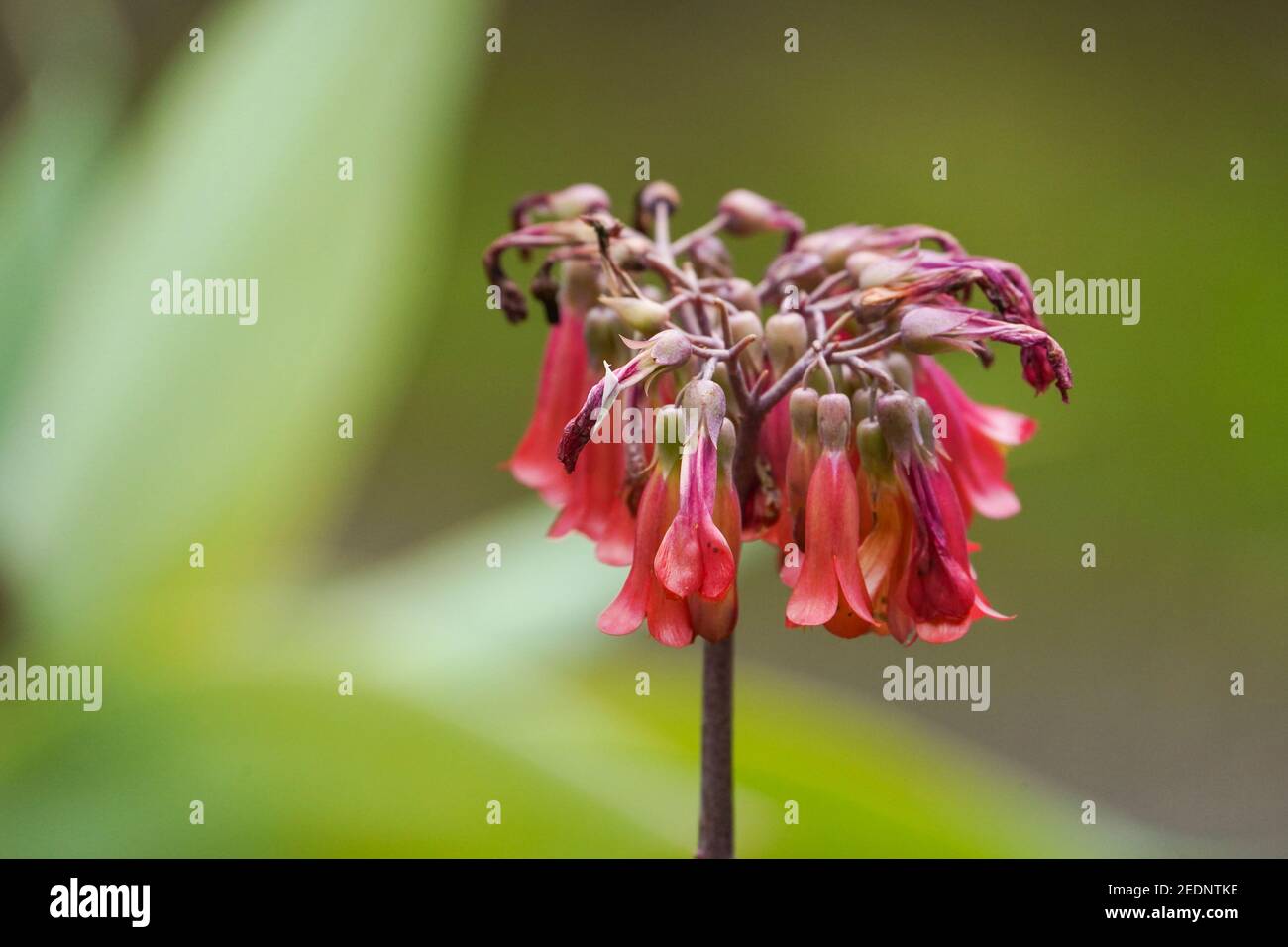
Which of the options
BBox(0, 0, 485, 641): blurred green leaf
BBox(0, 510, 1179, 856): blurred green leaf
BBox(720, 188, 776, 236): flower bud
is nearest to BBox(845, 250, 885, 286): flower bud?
BBox(720, 188, 776, 236): flower bud

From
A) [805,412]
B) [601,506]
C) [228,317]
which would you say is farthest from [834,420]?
[228,317]

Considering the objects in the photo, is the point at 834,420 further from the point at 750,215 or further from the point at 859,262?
the point at 750,215

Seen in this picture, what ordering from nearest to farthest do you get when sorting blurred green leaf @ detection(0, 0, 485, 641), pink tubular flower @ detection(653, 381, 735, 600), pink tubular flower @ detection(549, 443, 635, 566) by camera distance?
pink tubular flower @ detection(653, 381, 735, 600) < pink tubular flower @ detection(549, 443, 635, 566) < blurred green leaf @ detection(0, 0, 485, 641)

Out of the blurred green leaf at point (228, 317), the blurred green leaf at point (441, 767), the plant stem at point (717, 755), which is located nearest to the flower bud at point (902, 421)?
the plant stem at point (717, 755)

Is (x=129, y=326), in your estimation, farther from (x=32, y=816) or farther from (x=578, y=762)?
(x=578, y=762)

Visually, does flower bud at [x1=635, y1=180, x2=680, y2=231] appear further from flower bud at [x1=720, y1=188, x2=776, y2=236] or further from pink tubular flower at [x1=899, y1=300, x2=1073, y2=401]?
pink tubular flower at [x1=899, y1=300, x2=1073, y2=401]

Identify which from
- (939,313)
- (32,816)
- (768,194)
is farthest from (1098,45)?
(32,816)
